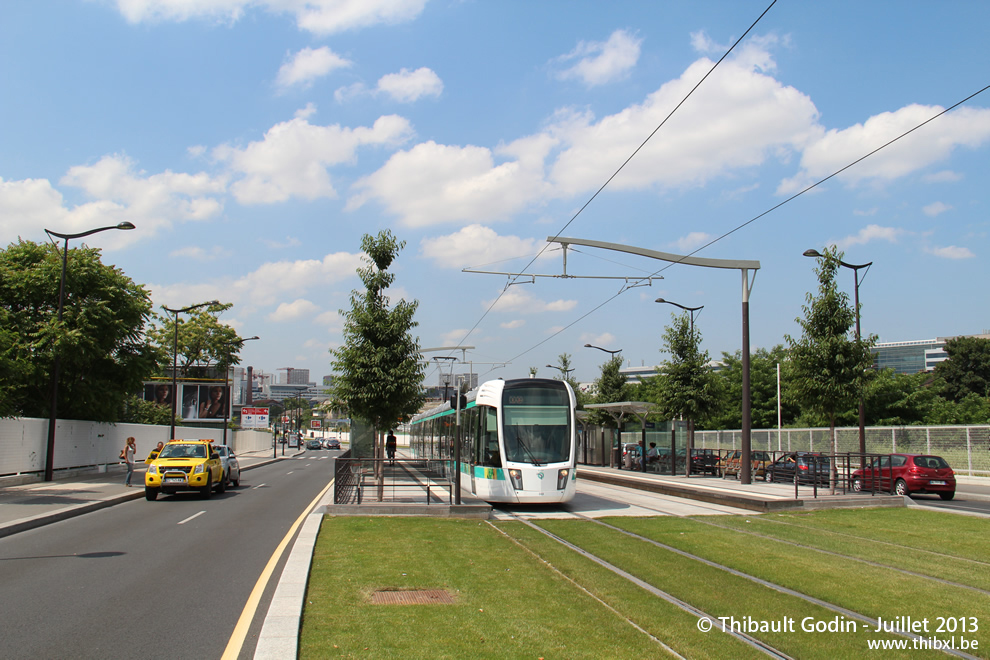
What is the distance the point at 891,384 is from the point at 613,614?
5231 cm

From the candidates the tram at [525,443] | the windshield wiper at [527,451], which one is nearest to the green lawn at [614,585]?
the tram at [525,443]

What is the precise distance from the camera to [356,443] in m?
37.8

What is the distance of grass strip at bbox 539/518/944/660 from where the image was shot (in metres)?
6.65

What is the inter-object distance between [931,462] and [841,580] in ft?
56.5

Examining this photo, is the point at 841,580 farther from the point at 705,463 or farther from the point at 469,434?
the point at 705,463

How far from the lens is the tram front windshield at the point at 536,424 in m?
18.6

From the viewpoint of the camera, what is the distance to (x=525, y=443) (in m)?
18.6

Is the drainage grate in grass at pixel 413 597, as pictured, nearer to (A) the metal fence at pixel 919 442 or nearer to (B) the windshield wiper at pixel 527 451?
(B) the windshield wiper at pixel 527 451

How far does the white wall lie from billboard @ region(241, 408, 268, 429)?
24077mm

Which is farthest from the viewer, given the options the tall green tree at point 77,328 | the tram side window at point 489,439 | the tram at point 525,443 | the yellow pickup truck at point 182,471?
the tall green tree at point 77,328

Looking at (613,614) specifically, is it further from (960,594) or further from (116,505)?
(116,505)

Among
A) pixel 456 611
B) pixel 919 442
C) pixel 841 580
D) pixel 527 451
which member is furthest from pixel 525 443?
pixel 919 442

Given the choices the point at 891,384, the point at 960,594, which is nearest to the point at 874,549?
the point at 960,594

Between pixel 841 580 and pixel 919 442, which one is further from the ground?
pixel 919 442
